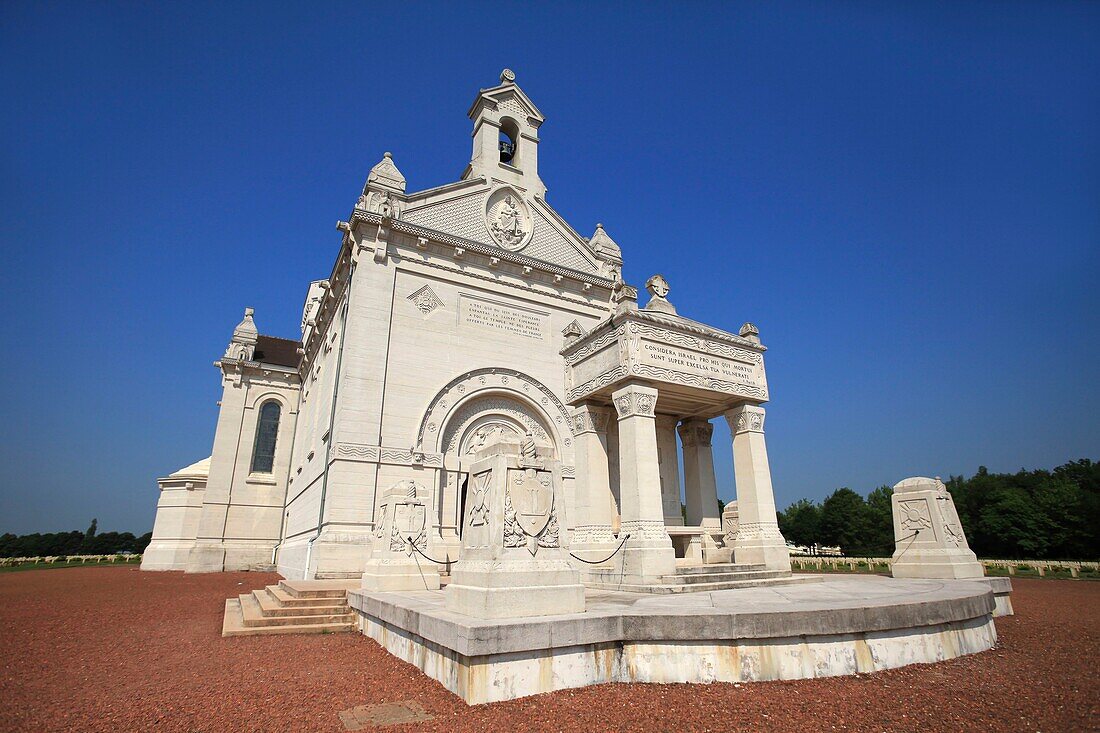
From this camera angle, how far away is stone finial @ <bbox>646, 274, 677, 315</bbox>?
546 inches

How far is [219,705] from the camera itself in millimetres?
5945

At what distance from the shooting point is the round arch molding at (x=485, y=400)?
19359 millimetres

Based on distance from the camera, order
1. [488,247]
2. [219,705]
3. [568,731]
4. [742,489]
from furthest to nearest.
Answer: [488,247], [742,489], [219,705], [568,731]

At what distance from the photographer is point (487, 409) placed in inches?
826

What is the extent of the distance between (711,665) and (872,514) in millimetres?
73417

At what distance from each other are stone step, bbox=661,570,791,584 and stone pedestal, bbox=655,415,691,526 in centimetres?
386

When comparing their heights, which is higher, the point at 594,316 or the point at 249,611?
the point at 594,316

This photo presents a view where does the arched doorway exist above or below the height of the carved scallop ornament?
below

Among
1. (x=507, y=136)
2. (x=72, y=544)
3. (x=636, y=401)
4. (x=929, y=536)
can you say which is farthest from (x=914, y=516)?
(x=72, y=544)

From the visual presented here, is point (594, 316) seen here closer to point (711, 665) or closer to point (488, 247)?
point (488, 247)

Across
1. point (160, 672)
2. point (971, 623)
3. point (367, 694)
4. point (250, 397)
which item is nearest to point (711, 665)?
point (367, 694)

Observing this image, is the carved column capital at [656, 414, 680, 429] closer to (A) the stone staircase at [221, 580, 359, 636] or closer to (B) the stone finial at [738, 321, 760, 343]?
(B) the stone finial at [738, 321, 760, 343]

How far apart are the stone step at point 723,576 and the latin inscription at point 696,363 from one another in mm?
4588

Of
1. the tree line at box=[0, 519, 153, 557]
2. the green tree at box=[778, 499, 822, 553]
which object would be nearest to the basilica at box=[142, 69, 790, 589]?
the tree line at box=[0, 519, 153, 557]
